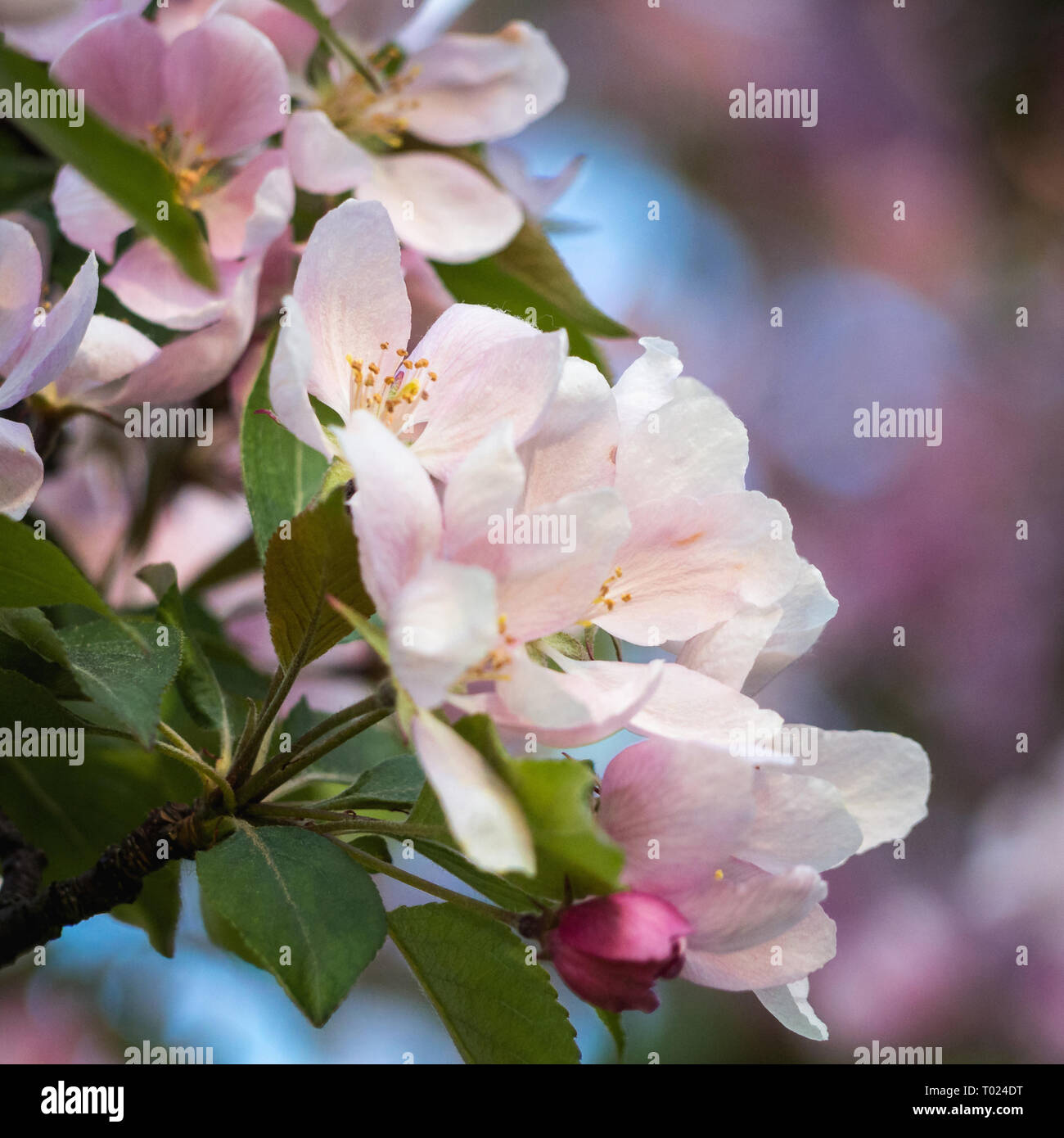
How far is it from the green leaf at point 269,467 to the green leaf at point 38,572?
0.16m

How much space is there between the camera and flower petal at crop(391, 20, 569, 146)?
0.84 meters

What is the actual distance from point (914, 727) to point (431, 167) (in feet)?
5.63

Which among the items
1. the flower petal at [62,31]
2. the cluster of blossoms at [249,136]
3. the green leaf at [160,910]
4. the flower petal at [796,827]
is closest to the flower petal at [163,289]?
the cluster of blossoms at [249,136]

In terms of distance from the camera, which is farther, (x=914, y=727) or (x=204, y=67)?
(x=914, y=727)

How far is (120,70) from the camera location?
69 cm

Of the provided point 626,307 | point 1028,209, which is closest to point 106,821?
point 626,307

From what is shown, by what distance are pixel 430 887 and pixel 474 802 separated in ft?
0.46

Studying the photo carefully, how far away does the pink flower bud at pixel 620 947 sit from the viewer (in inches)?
16.7

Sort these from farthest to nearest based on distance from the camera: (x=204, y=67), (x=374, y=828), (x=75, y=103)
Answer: (x=204, y=67) < (x=374, y=828) < (x=75, y=103)

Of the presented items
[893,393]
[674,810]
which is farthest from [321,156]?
[893,393]

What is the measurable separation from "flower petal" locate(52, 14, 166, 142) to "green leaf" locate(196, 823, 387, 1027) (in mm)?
437

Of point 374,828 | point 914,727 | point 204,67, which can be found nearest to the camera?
point 374,828

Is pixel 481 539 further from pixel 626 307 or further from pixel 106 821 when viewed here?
pixel 626 307

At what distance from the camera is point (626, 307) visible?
98.5 inches
